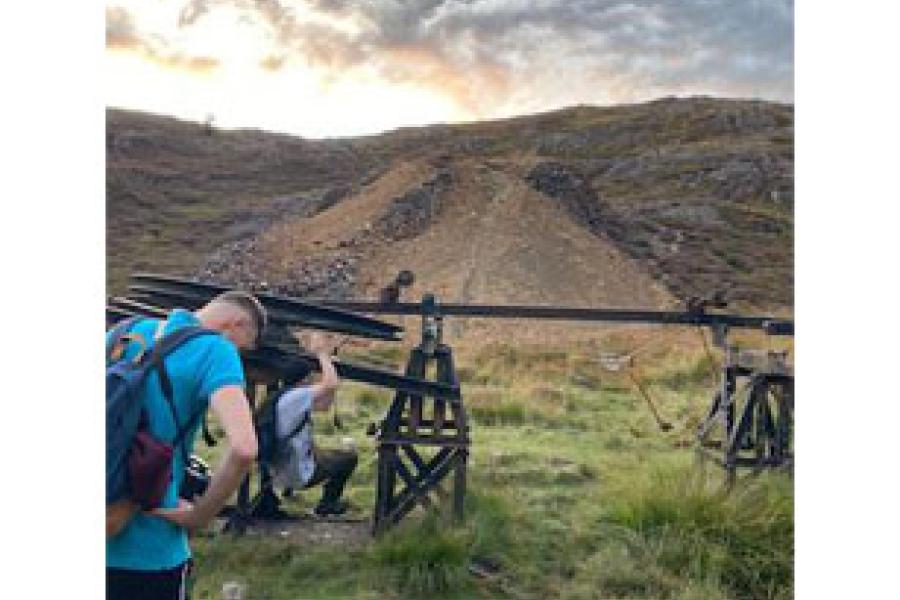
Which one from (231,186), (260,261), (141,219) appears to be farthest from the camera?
(260,261)

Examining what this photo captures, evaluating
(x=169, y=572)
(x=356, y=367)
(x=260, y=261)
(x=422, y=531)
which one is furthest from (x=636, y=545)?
(x=260, y=261)

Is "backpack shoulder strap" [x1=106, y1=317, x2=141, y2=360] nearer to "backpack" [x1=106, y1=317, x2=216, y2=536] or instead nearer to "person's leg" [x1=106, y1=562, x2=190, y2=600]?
"backpack" [x1=106, y1=317, x2=216, y2=536]

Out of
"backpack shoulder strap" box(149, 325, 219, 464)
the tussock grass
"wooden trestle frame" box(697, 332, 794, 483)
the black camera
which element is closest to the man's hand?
"backpack shoulder strap" box(149, 325, 219, 464)

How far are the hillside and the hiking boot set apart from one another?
1263 mm

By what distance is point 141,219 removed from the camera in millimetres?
5402

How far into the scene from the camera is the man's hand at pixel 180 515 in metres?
1.75

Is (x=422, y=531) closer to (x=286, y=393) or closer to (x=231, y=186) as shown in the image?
(x=286, y=393)

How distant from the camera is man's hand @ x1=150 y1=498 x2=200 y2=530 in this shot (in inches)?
69.1

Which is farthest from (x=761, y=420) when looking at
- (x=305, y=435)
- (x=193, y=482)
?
(x=193, y=482)

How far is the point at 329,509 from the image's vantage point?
4.45 m

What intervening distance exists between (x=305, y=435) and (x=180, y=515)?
164 cm

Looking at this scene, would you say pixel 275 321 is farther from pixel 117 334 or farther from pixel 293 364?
pixel 117 334
